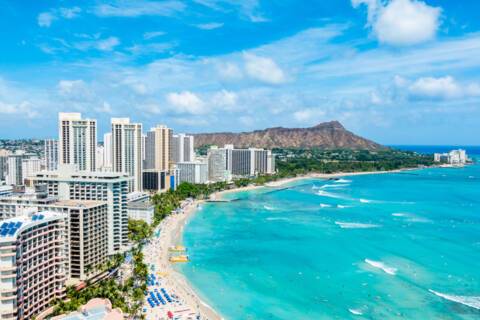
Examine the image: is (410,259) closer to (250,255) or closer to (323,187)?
(250,255)

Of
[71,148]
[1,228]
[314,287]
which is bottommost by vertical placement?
[314,287]

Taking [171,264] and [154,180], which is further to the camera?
[154,180]

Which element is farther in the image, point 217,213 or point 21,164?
point 21,164

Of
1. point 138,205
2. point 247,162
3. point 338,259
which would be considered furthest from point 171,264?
point 247,162

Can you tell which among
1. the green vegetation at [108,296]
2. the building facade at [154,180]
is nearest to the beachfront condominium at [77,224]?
the green vegetation at [108,296]

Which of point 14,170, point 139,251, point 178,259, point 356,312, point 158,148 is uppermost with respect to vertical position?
point 158,148

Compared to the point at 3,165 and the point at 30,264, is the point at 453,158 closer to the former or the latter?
the point at 3,165

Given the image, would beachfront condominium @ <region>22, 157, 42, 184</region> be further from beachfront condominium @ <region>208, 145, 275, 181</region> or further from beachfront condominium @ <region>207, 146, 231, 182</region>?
beachfront condominium @ <region>208, 145, 275, 181</region>

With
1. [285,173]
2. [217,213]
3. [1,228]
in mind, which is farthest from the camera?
[285,173]

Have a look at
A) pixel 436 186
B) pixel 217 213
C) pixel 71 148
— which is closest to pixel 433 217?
pixel 217 213
